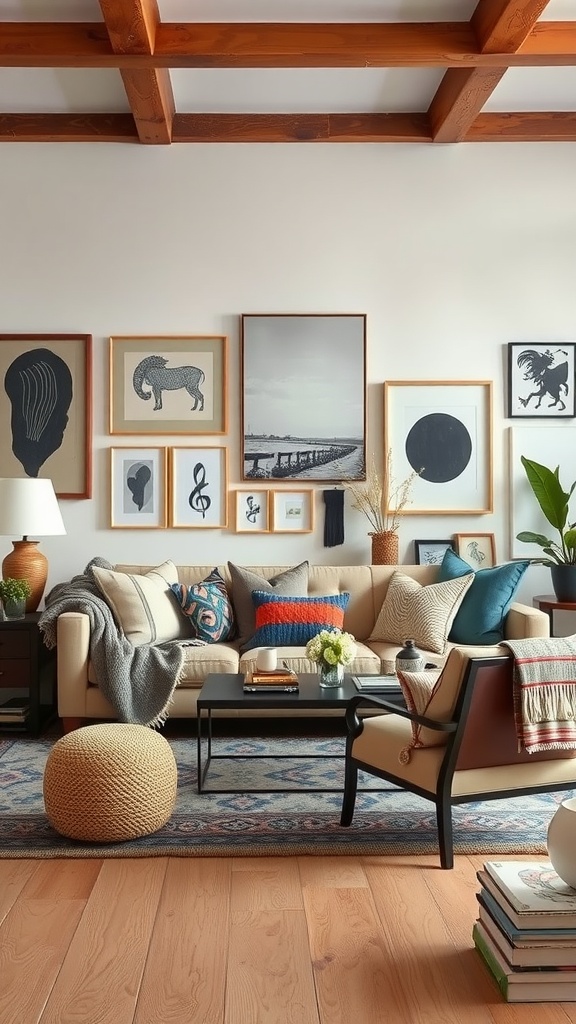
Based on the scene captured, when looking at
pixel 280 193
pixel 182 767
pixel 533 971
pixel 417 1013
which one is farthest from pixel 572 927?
pixel 280 193

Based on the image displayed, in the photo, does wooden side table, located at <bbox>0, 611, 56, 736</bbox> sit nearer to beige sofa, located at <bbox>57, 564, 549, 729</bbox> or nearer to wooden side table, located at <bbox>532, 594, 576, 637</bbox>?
beige sofa, located at <bbox>57, 564, 549, 729</bbox>

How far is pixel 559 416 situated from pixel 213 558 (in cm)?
228

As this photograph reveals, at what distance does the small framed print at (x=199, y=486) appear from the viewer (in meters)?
5.55

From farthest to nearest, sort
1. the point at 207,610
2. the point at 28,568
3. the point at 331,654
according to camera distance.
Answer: the point at 28,568 < the point at 207,610 < the point at 331,654

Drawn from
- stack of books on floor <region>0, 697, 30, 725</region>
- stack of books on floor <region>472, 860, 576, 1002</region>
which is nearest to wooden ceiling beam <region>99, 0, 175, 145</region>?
stack of books on floor <region>0, 697, 30, 725</region>

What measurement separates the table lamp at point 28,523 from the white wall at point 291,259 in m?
0.48

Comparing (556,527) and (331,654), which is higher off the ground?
(556,527)

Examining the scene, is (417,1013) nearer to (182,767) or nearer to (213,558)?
(182,767)

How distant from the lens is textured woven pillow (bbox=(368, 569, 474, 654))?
474cm

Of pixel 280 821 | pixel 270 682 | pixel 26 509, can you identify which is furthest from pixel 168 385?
pixel 280 821

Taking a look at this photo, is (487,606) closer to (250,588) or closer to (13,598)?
(250,588)

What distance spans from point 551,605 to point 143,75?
353 cm

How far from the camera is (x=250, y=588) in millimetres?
5086

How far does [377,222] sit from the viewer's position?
5.59m
